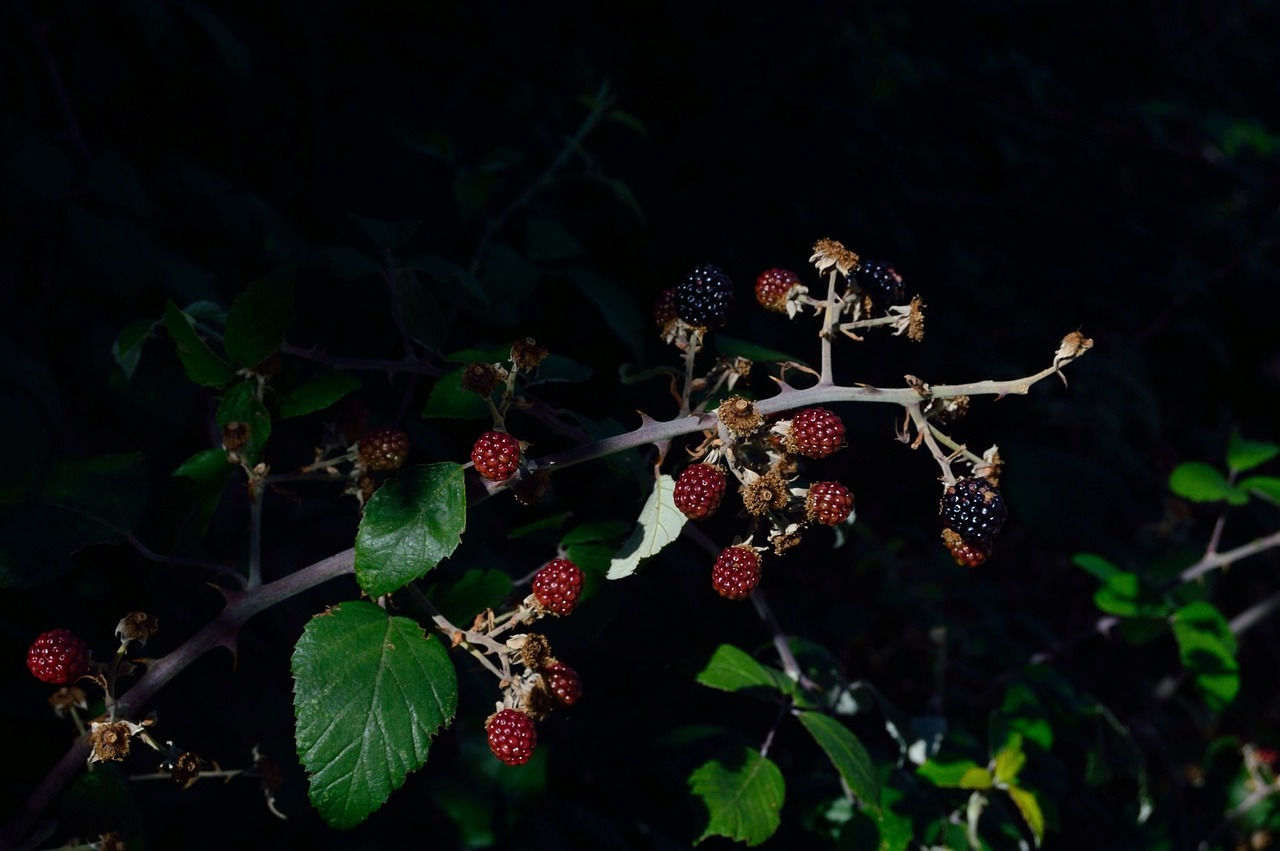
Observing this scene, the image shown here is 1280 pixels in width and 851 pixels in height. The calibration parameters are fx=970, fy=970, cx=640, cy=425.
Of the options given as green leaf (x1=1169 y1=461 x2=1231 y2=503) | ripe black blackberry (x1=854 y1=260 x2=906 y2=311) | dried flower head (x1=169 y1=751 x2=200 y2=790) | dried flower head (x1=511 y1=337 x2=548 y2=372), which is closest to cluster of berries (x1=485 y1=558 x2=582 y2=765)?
dried flower head (x1=511 y1=337 x2=548 y2=372)

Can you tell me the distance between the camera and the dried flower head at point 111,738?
45.5 inches

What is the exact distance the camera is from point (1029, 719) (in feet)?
7.06

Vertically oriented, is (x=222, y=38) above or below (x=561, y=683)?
above

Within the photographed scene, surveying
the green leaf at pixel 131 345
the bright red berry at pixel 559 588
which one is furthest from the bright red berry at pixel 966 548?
the green leaf at pixel 131 345

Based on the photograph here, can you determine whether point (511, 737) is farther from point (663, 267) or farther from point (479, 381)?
point (663, 267)

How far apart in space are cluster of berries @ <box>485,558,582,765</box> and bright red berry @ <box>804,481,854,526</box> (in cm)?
33

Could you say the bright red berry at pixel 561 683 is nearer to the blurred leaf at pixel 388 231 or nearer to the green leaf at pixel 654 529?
the green leaf at pixel 654 529

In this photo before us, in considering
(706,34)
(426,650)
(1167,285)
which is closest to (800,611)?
(426,650)

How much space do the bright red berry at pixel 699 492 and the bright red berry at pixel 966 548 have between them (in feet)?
1.14

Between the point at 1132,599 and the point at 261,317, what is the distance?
2.01 metres

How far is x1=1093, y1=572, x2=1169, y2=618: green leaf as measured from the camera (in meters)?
2.27

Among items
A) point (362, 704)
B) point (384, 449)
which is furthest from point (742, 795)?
point (384, 449)

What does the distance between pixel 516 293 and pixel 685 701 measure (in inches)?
40.6

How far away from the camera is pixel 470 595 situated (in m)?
1.48
